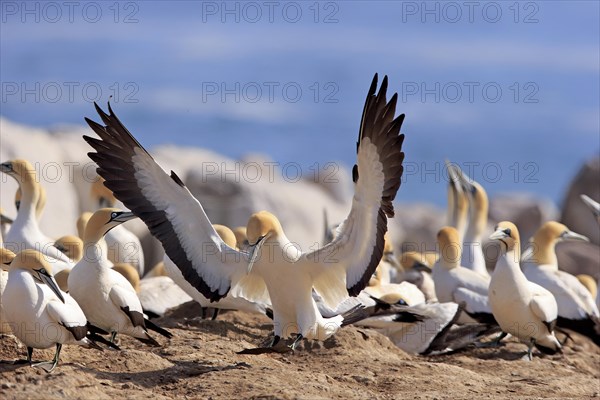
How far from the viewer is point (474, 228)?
15562mm

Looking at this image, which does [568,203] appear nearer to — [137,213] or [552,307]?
[552,307]

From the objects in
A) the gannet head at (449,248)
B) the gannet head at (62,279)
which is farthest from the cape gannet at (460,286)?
the gannet head at (62,279)

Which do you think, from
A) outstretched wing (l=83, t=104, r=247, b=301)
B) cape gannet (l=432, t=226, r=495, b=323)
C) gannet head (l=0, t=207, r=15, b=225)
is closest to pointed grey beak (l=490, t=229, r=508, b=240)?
cape gannet (l=432, t=226, r=495, b=323)

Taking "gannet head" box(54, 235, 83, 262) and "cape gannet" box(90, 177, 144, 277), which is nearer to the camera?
"gannet head" box(54, 235, 83, 262)

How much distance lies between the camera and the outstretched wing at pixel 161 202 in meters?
8.77

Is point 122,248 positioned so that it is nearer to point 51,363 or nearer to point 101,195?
point 101,195

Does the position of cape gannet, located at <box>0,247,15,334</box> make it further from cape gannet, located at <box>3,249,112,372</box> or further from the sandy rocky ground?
cape gannet, located at <box>3,249,112,372</box>

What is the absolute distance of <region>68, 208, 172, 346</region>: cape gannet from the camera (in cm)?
896

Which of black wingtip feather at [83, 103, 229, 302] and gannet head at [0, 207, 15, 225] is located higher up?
black wingtip feather at [83, 103, 229, 302]

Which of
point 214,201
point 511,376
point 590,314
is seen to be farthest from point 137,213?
point 214,201

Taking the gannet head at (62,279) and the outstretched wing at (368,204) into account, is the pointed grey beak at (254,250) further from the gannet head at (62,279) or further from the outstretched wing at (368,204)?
the gannet head at (62,279)

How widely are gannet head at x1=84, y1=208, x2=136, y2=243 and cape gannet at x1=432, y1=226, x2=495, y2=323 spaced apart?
411 cm

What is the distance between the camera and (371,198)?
8320 mm

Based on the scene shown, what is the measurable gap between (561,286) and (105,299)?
18.5 ft
